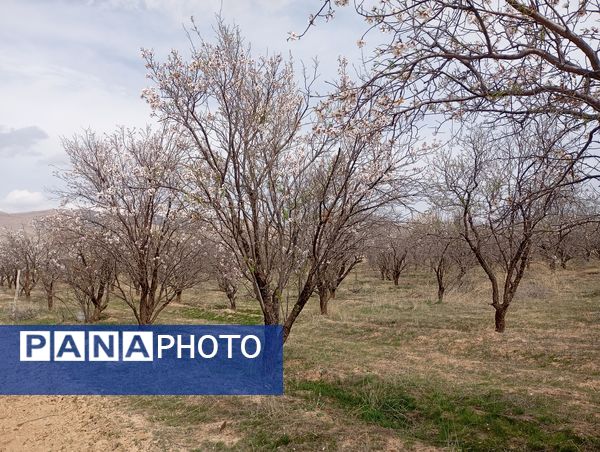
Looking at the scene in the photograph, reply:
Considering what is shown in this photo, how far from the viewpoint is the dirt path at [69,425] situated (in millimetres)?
6363

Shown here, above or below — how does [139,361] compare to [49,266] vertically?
below

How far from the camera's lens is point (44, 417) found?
7.69 metres

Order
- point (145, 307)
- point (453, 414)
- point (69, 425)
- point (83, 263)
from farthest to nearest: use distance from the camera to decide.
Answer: point (83, 263) → point (145, 307) → point (69, 425) → point (453, 414)

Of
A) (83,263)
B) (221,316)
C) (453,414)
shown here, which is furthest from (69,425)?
(221,316)

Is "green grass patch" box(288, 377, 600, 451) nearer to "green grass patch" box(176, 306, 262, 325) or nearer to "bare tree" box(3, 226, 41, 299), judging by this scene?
"green grass patch" box(176, 306, 262, 325)

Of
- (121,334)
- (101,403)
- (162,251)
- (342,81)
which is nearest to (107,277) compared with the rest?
(121,334)

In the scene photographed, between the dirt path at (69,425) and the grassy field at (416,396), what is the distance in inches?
7.7

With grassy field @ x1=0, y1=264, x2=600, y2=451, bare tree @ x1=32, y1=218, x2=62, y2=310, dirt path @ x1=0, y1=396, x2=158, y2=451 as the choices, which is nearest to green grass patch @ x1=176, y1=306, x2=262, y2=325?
grassy field @ x1=0, y1=264, x2=600, y2=451

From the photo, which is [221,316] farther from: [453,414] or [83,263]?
[453,414]

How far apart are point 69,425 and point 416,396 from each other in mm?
Answer: 5674

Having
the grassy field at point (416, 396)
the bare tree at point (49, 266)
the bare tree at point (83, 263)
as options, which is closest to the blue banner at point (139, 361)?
the grassy field at point (416, 396)

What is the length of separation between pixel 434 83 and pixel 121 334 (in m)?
12.7

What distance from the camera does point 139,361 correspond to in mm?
11141

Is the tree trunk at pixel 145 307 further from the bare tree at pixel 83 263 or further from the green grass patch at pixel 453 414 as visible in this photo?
the green grass patch at pixel 453 414
